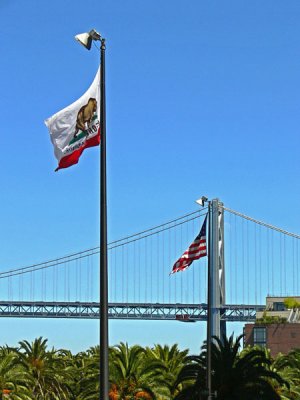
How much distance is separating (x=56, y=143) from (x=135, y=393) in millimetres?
45223

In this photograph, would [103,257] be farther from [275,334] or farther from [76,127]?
[275,334]

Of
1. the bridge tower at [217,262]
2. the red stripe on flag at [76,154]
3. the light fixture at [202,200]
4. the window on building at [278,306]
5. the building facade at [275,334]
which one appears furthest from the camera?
the window on building at [278,306]

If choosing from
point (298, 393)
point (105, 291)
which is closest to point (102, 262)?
point (105, 291)

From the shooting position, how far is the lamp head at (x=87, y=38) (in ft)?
71.5

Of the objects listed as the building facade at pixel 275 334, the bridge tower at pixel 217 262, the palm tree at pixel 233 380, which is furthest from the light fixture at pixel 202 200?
the building facade at pixel 275 334

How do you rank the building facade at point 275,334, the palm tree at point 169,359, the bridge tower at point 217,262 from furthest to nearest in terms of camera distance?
the building facade at point 275,334
the bridge tower at point 217,262
the palm tree at point 169,359

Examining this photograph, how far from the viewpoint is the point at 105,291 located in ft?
70.8

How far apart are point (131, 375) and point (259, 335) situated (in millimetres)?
61840

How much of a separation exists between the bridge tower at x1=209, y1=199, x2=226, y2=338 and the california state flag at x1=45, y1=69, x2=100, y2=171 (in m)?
80.9

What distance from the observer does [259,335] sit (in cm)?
12725

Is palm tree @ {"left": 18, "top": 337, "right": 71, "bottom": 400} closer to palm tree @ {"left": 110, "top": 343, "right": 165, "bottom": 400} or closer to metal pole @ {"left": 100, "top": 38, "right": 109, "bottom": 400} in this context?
palm tree @ {"left": 110, "top": 343, "right": 165, "bottom": 400}

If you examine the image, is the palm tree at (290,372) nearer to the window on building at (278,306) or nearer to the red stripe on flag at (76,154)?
the red stripe on flag at (76,154)

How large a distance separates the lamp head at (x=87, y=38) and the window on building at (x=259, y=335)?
10780cm

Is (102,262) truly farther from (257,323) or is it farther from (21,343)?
(257,323)
